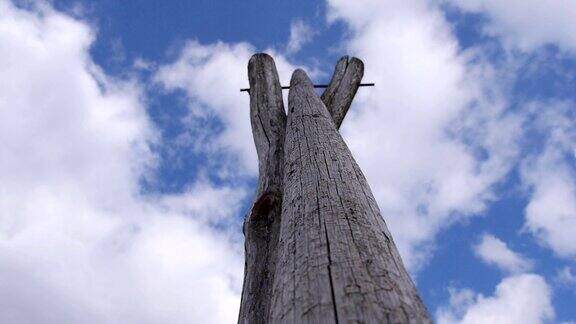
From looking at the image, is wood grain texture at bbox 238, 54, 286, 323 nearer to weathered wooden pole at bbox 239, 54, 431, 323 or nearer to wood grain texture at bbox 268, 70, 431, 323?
weathered wooden pole at bbox 239, 54, 431, 323

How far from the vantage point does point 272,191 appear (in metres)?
3.27

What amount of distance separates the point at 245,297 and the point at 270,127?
6.53ft

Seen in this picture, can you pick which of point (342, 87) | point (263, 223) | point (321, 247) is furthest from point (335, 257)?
point (342, 87)

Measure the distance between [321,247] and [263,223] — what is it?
1642mm

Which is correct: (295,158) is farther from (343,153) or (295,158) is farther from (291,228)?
(291,228)

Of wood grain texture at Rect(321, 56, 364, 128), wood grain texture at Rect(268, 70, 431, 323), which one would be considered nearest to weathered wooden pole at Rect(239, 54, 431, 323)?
wood grain texture at Rect(268, 70, 431, 323)

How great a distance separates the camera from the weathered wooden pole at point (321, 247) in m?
1.26

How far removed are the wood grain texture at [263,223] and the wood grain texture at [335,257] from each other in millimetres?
606

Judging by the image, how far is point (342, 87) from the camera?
5.93 metres

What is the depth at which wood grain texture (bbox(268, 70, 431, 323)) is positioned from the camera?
1239 mm

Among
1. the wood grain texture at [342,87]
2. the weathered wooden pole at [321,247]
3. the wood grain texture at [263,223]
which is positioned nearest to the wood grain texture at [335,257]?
the weathered wooden pole at [321,247]

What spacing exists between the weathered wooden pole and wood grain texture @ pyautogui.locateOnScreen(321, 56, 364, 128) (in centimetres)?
167

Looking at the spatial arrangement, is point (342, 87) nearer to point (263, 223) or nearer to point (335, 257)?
point (263, 223)

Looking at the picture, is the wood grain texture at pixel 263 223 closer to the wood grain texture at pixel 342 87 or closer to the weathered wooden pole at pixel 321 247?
the weathered wooden pole at pixel 321 247
